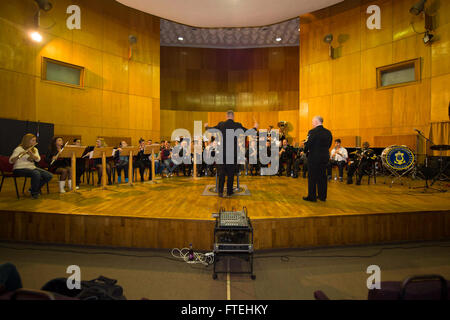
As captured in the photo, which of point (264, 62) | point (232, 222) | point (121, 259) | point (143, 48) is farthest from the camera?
point (264, 62)

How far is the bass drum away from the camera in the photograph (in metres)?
5.54

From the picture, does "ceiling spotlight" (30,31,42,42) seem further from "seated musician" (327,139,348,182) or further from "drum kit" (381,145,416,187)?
"drum kit" (381,145,416,187)

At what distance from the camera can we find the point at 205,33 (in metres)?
11.3

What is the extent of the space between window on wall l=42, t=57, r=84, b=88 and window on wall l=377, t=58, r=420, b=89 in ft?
32.9

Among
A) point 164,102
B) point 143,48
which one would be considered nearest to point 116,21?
point 143,48

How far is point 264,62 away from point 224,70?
80.4 inches

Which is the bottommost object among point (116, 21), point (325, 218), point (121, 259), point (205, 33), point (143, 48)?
point (121, 259)

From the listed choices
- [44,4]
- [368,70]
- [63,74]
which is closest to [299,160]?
[368,70]

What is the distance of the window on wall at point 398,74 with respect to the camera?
7395 mm

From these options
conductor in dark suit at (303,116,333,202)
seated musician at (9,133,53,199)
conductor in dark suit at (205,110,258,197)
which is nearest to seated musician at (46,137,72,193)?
seated musician at (9,133,53,199)

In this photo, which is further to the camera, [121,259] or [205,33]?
[205,33]

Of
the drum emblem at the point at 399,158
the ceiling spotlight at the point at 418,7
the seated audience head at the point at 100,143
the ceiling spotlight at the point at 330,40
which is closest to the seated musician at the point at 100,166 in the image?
the seated audience head at the point at 100,143

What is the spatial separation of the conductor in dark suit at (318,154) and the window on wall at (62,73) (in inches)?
307
